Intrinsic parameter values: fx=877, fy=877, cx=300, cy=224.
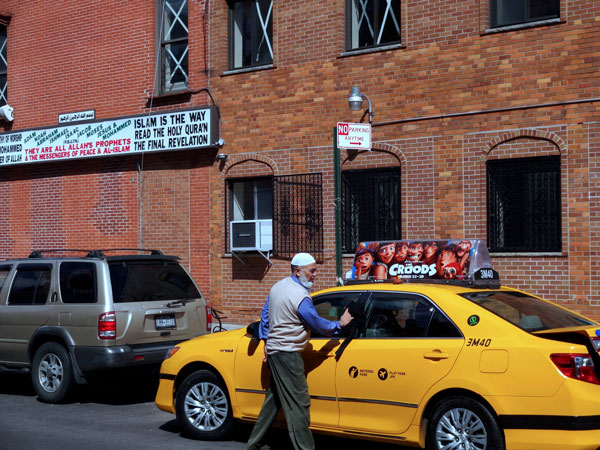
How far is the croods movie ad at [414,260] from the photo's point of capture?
7.90 meters

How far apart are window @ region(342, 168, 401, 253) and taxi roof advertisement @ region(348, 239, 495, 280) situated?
5.87m

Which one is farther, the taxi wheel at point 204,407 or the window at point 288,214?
the window at point 288,214

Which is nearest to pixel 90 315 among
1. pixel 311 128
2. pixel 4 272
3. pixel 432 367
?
pixel 4 272

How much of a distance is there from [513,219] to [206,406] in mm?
6750

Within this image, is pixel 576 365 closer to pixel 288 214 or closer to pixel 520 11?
pixel 520 11


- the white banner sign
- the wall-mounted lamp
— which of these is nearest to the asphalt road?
the wall-mounted lamp

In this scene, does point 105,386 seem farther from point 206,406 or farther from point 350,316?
point 350,316

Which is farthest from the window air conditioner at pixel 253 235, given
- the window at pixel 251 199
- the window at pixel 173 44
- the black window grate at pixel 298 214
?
the window at pixel 173 44

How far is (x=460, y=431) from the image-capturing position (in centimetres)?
657

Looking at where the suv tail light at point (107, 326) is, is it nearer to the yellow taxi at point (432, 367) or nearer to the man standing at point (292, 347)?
the yellow taxi at point (432, 367)

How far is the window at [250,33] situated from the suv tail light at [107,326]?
757cm

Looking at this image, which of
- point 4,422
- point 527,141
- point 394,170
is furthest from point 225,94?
point 4,422

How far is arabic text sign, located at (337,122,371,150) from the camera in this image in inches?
473

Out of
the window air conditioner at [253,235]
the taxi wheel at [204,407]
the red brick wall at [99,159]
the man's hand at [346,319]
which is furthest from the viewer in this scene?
the red brick wall at [99,159]
